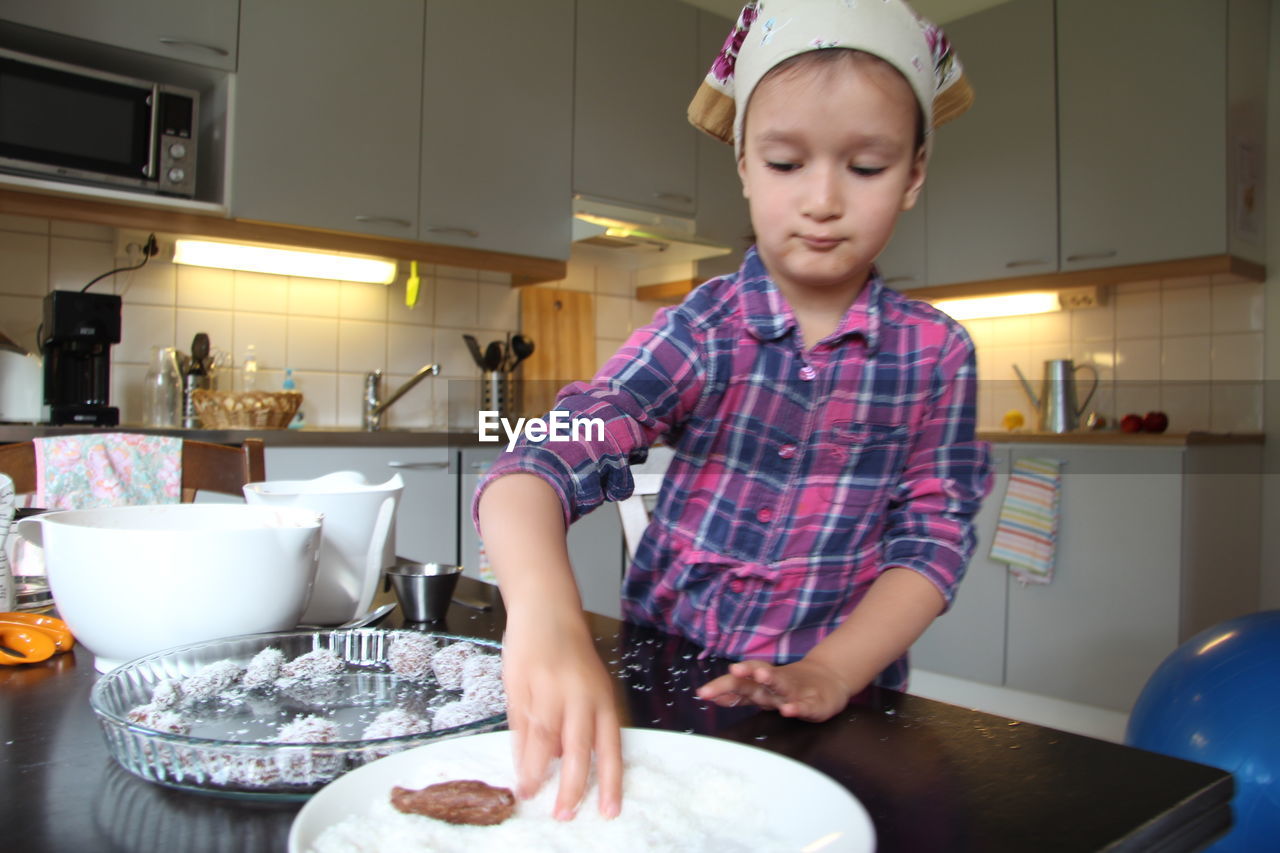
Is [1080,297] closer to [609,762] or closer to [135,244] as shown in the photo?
[135,244]

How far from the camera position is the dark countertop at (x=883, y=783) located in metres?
0.35

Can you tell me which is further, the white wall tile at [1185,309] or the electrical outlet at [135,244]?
the white wall tile at [1185,309]

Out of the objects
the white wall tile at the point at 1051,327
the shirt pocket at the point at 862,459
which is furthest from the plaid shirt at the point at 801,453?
the white wall tile at the point at 1051,327

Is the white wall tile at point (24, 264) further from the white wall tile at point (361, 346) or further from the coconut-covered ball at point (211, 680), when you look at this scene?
the coconut-covered ball at point (211, 680)

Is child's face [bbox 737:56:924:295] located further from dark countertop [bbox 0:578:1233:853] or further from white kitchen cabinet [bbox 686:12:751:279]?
white kitchen cabinet [bbox 686:12:751:279]

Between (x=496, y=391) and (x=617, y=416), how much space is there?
2.38 metres

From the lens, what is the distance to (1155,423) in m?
2.90

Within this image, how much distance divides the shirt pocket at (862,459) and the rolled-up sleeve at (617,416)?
0.15 m

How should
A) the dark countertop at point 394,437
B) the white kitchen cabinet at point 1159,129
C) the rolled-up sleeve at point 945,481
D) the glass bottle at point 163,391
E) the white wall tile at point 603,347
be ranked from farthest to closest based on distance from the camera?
the white wall tile at point 603,347 < the white kitchen cabinet at point 1159,129 < the glass bottle at point 163,391 < the dark countertop at point 394,437 < the rolled-up sleeve at point 945,481

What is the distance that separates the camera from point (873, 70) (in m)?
0.76

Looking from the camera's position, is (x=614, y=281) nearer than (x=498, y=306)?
No

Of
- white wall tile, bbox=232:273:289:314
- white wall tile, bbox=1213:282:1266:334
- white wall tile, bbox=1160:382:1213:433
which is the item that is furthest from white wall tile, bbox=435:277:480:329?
white wall tile, bbox=1213:282:1266:334

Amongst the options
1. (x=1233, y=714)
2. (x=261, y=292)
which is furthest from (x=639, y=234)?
(x=1233, y=714)

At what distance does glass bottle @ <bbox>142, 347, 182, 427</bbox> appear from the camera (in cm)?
240
